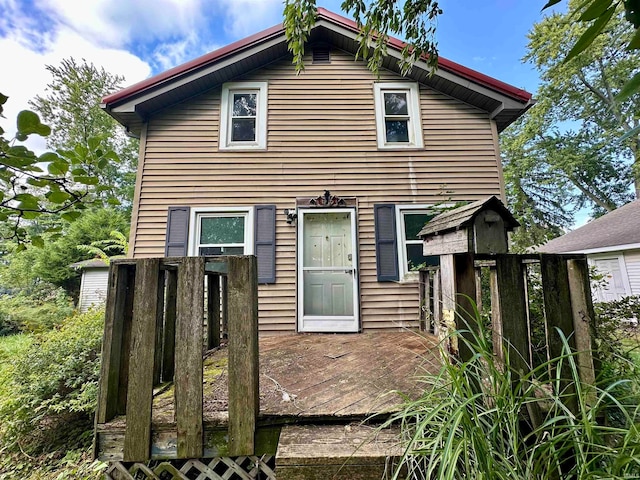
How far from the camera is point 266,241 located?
14.8 ft

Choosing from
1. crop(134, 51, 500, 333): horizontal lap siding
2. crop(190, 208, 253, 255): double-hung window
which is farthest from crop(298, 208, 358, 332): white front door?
crop(190, 208, 253, 255): double-hung window

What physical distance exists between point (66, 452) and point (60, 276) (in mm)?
9530

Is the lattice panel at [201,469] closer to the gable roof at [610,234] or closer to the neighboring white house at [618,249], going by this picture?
the neighboring white house at [618,249]

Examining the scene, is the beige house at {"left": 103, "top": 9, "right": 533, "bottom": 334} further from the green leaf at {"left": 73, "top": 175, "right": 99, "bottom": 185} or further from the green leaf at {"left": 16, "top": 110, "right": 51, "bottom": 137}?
the green leaf at {"left": 16, "top": 110, "right": 51, "bottom": 137}

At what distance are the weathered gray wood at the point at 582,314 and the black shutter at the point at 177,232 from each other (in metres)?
4.41

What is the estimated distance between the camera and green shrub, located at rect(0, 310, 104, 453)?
121 inches

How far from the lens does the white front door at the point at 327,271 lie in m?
4.43

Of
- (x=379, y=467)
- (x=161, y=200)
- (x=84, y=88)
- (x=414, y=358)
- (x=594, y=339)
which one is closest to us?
(x=379, y=467)

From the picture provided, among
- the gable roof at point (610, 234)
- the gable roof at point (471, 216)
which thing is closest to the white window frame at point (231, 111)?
the gable roof at point (471, 216)

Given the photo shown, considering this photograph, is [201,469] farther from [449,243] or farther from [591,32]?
[591,32]

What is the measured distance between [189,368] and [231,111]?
4480mm

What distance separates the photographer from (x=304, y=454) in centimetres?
147

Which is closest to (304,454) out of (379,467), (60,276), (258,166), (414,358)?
(379,467)

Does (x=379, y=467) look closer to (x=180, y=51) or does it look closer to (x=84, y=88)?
(x=180, y=51)
